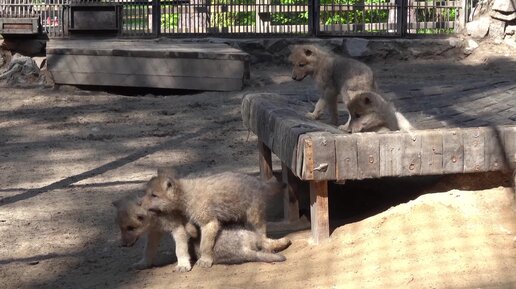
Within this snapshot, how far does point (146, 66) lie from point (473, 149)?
8008 mm

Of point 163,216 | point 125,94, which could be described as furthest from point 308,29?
point 163,216

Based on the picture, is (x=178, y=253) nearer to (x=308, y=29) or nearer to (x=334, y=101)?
(x=334, y=101)

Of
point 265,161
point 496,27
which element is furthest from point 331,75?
point 496,27

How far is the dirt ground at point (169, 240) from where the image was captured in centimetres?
584

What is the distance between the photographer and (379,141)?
6.22 metres

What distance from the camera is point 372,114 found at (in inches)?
293

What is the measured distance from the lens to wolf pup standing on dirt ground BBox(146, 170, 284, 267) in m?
6.41

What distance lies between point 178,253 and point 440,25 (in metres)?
10.5

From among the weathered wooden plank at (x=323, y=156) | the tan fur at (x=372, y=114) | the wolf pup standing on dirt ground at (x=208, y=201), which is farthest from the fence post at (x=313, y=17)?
the weathered wooden plank at (x=323, y=156)

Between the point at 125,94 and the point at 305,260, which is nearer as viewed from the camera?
the point at 305,260

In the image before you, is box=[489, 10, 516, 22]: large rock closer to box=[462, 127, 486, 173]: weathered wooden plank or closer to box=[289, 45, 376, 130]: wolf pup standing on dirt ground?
box=[289, 45, 376, 130]: wolf pup standing on dirt ground

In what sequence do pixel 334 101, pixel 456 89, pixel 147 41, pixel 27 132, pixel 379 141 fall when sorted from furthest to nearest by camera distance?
pixel 147 41 → pixel 27 132 → pixel 456 89 → pixel 334 101 → pixel 379 141

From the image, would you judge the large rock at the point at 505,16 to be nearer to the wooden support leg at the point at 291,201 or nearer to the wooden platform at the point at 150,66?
the wooden platform at the point at 150,66

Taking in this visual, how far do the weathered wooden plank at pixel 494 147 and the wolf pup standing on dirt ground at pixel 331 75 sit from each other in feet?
5.72
